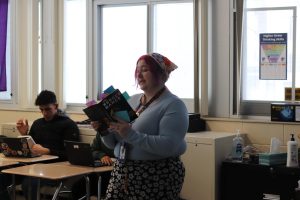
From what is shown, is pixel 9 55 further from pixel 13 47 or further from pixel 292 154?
pixel 292 154

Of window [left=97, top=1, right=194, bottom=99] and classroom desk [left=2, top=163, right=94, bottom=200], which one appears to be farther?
window [left=97, top=1, right=194, bottom=99]

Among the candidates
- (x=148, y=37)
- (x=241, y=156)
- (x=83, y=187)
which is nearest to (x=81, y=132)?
(x=83, y=187)

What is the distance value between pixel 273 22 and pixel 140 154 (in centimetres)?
245

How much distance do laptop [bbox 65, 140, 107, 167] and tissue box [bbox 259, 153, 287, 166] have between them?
132cm

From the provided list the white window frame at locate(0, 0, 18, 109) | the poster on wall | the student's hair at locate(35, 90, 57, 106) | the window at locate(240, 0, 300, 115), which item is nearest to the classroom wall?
the window at locate(240, 0, 300, 115)

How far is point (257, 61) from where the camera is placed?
4531mm

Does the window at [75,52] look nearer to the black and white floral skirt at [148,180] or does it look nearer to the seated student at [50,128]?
the seated student at [50,128]

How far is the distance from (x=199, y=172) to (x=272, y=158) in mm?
639

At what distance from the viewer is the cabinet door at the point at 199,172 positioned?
4141mm

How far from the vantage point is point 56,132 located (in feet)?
15.2

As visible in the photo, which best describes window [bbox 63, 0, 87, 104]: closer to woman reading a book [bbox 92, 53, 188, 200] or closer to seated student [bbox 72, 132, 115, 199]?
seated student [bbox 72, 132, 115, 199]

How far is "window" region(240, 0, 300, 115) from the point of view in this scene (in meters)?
4.38

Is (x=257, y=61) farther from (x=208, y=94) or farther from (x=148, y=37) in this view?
(x=148, y=37)

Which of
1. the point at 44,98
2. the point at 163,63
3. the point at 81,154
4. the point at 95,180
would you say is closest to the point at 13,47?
the point at 44,98
